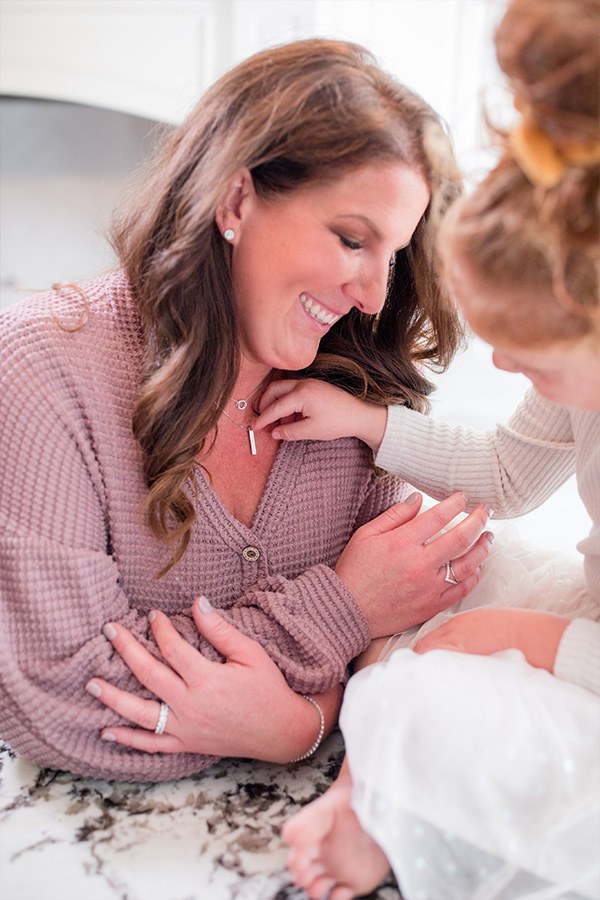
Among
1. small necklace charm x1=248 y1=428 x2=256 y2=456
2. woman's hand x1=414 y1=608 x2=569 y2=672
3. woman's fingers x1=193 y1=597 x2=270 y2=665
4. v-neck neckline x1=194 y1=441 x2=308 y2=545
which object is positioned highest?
woman's hand x1=414 y1=608 x2=569 y2=672

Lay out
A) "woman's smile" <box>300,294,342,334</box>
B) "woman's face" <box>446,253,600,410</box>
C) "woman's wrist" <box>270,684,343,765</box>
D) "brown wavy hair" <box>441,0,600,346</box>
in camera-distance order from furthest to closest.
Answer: "woman's smile" <box>300,294,342,334</box>, "woman's wrist" <box>270,684,343,765</box>, "woman's face" <box>446,253,600,410</box>, "brown wavy hair" <box>441,0,600,346</box>

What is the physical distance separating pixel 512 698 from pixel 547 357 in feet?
1.04

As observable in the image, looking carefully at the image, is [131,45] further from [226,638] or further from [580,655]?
[580,655]

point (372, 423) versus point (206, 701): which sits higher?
point (372, 423)

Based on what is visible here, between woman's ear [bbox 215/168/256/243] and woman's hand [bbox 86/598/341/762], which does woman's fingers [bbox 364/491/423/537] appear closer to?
woman's hand [bbox 86/598/341/762]

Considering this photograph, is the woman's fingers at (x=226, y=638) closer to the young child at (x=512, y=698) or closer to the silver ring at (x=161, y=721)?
the silver ring at (x=161, y=721)

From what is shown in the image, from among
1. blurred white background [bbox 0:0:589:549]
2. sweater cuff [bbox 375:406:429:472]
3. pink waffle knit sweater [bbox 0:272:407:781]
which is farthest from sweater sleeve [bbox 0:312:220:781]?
blurred white background [bbox 0:0:589:549]

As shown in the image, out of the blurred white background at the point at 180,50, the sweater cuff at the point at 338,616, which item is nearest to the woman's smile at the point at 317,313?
the sweater cuff at the point at 338,616

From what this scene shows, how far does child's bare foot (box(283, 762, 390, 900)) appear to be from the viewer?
0.91 m

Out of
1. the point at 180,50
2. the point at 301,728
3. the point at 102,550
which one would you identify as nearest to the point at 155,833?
the point at 301,728

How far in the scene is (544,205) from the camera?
2.80 feet

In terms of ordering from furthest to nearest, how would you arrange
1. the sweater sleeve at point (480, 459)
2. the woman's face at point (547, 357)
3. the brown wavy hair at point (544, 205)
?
the sweater sleeve at point (480, 459) < the woman's face at point (547, 357) < the brown wavy hair at point (544, 205)

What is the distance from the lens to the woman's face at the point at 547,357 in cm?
94

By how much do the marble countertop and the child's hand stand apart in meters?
0.41
